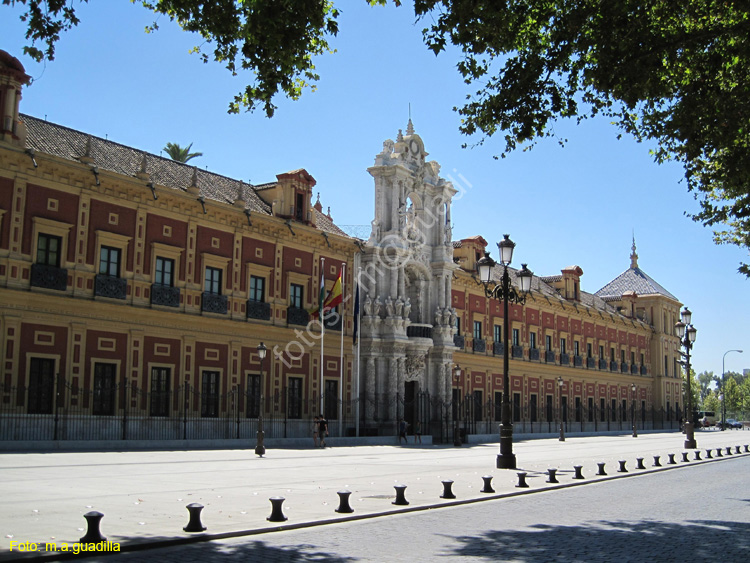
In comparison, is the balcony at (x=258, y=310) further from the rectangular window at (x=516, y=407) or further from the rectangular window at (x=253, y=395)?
the rectangular window at (x=516, y=407)

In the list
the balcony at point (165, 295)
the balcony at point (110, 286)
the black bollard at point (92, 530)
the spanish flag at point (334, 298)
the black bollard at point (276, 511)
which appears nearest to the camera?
the black bollard at point (92, 530)

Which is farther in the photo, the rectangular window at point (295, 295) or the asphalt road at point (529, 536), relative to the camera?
the rectangular window at point (295, 295)

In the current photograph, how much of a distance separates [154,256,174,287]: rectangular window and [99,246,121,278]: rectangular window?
1.58 meters

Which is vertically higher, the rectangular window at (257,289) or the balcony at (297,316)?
the rectangular window at (257,289)

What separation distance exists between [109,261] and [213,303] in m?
4.52

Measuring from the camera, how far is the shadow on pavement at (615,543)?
852 centimetres

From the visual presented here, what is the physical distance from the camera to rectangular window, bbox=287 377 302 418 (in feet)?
108

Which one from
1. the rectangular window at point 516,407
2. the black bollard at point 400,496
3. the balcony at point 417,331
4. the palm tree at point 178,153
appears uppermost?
the palm tree at point 178,153

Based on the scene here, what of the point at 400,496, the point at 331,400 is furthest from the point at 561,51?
the point at 331,400

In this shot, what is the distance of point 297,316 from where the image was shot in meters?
33.5

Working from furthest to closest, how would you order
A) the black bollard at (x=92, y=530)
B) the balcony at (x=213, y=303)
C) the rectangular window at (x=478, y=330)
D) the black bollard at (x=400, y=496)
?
1. the rectangular window at (x=478, y=330)
2. the balcony at (x=213, y=303)
3. the black bollard at (x=400, y=496)
4. the black bollard at (x=92, y=530)

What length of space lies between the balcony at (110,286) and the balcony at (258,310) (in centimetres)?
570

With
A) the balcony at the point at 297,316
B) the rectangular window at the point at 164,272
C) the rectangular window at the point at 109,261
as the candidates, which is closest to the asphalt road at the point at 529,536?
the rectangular window at the point at 109,261

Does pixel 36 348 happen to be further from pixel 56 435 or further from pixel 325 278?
pixel 325 278
